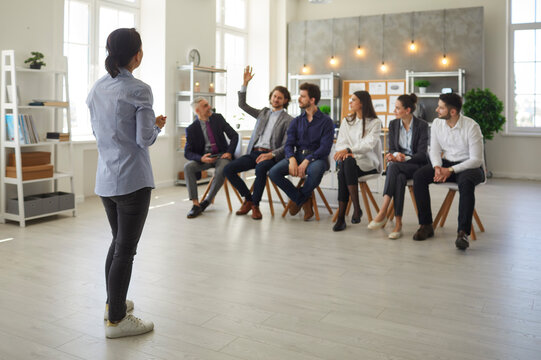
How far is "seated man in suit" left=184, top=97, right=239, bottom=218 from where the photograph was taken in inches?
237

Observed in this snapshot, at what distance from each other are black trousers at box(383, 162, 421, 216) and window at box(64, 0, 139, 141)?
4027 millimetres

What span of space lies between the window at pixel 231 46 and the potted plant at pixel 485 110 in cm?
371

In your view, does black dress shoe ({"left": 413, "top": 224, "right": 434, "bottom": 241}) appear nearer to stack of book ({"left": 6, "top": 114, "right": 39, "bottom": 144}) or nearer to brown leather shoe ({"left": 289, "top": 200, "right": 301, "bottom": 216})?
brown leather shoe ({"left": 289, "top": 200, "right": 301, "bottom": 216})

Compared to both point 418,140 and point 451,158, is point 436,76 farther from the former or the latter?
point 451,158

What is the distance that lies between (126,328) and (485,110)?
7301 mm

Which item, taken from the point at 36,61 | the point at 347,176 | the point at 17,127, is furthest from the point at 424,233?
the point at 36,61

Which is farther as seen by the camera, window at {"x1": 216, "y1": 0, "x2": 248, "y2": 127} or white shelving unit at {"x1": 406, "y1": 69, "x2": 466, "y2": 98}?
window at {"x1": 216, "y1": 0, "x2": 248, "y2": 127}

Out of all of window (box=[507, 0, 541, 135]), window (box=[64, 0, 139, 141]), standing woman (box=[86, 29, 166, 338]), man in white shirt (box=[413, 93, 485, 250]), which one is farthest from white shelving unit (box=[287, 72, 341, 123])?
standing woman (box=[86, 29, 166, 338])

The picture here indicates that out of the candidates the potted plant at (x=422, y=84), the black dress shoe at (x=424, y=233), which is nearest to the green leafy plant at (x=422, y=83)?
the potted plant at (x=422, y=84)

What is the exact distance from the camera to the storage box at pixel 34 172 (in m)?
5.36

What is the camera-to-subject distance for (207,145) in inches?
243

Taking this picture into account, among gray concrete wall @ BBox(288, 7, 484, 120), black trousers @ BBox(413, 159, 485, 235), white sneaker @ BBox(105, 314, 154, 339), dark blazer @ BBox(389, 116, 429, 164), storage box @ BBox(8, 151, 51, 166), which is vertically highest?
gray concrete wall @ BBox(288, 7, 484, 120)

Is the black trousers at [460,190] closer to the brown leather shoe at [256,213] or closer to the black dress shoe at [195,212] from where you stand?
the brown leather shoe at [256,213]

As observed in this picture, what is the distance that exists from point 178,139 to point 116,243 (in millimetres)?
5785
